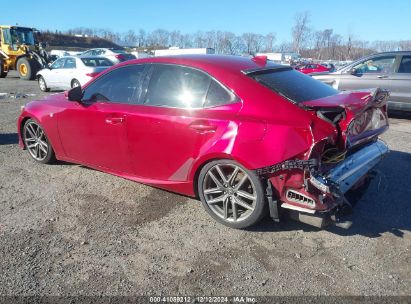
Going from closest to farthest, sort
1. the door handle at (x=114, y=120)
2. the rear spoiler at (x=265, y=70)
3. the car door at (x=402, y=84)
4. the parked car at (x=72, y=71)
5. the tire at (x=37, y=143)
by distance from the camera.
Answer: the rear spoiler at (x=265, y=70), the door handle at (x=114, y=120), the tire at (x=37, y=143), the car door at (x=402, y=84), the parked car at (x=72, y=71)

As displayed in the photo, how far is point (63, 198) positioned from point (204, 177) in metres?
1.77

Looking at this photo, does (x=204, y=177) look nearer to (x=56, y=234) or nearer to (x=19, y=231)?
(x=56, y=234)

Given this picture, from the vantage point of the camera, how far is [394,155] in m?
Result: 5.82

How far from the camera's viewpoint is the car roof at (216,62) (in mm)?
3672

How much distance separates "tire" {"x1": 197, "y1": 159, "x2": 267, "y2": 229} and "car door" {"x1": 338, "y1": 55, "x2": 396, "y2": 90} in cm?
695

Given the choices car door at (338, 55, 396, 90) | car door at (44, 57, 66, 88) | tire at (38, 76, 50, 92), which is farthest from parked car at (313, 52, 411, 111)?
tire at (38, 76, 50, 92)

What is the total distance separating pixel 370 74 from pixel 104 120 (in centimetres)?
737

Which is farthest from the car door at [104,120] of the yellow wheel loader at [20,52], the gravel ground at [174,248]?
the yellow wheel loader at [20,52]

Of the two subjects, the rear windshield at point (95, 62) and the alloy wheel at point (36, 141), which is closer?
the alloy wheel at point (36, 141)

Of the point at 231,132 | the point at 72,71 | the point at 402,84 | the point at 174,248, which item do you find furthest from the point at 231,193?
the point at 72,71

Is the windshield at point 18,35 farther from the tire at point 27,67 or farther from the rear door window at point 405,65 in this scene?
the rear door window at point 405,65

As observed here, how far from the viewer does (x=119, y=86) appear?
4.26 m

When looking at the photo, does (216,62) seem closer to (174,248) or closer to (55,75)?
(174,248)

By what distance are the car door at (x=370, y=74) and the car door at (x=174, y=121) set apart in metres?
6.78
